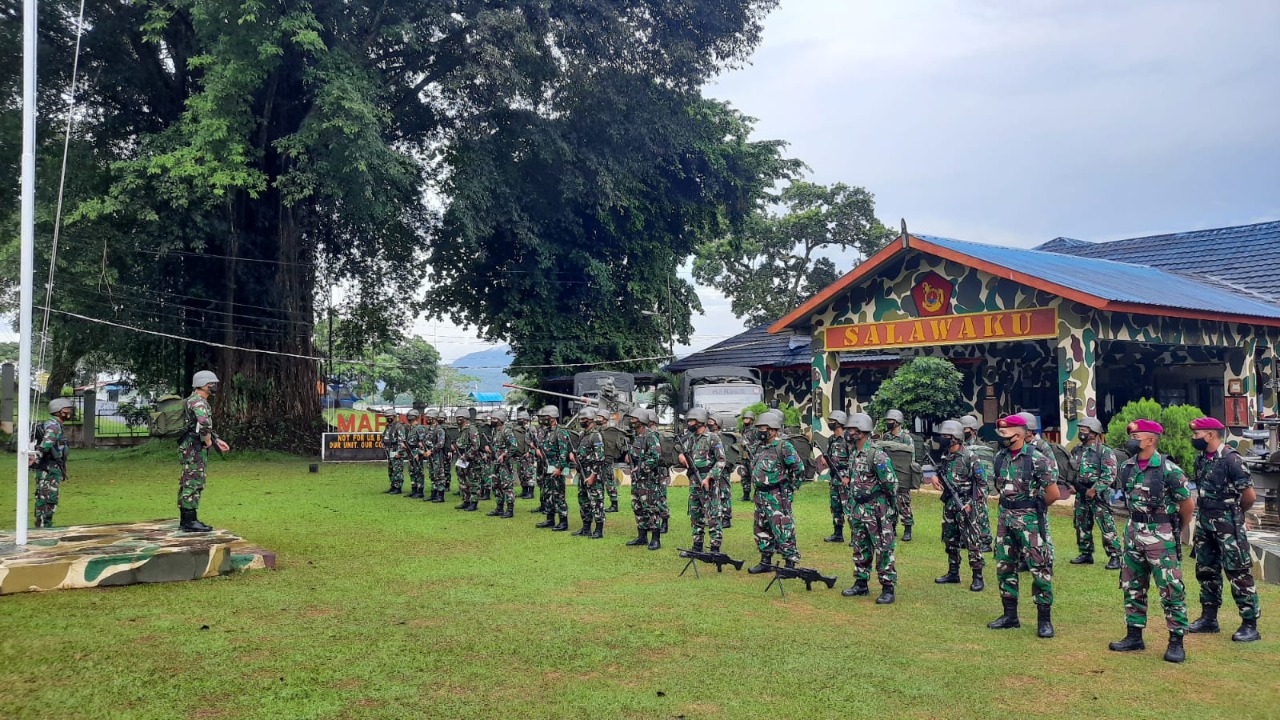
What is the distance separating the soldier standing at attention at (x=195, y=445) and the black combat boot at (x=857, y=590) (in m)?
7.25

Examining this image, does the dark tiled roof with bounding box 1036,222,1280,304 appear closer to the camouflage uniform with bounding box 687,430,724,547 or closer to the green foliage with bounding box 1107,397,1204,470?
the green foliage with bounding box 1107,397,1204,470

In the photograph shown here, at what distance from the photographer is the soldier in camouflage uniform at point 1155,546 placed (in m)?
7.29

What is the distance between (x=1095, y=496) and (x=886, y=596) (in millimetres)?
3471

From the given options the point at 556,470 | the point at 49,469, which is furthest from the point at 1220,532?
the point at 49,469

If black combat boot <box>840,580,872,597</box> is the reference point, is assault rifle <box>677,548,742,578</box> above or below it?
above

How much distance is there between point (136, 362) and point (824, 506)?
24056 millimetres

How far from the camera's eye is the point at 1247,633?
784 cm

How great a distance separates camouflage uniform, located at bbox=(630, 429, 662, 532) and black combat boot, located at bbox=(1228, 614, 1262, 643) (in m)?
6.87

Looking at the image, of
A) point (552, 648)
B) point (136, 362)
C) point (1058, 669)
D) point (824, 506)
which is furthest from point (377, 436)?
point (1058, 669)

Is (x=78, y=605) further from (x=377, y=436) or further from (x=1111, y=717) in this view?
(x=377, y=436)

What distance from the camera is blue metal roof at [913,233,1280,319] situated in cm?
1772

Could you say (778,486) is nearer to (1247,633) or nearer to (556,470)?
(1247,633)

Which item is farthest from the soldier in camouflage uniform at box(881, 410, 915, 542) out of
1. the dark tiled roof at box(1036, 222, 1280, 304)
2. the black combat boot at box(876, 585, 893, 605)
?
the dark tiled roof at box(1036, 222, 1280, 304)

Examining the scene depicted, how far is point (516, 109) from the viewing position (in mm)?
29156
